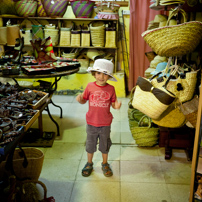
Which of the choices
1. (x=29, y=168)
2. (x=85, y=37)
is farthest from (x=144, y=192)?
(x=85, y=37)

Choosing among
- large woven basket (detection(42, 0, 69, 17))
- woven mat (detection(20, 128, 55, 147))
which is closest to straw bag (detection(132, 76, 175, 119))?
woven mat (detection(20, 128, 55, 147))

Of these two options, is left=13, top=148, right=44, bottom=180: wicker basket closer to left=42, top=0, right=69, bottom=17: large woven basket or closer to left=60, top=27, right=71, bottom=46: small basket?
left=60, top=27, right=71, bottom=46: small basket

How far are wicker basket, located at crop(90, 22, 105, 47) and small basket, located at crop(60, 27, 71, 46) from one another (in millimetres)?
473

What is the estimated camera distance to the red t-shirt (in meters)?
2.41

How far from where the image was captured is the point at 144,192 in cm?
236

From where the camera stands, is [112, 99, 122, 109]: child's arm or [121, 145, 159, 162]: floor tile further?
[121, 145, 159, 162]: floor tile

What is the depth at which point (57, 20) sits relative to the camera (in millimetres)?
5617

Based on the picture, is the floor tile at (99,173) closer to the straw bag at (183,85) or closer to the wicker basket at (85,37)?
the straw bag at (183,85)

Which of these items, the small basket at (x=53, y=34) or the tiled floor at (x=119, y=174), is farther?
the small basket at (x=53, y=34)

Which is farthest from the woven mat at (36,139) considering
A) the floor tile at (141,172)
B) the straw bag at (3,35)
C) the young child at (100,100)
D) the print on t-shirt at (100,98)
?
the straw bag at (3,35)

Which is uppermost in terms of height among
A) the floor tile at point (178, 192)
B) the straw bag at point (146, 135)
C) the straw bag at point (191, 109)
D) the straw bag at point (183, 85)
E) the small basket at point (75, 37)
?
A: the small basket at point (75, 37)

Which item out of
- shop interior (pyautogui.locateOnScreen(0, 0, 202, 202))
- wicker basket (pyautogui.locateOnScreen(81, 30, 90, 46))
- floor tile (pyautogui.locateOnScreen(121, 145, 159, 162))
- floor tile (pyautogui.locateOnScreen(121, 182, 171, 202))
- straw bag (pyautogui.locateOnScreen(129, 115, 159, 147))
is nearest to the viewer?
shop interior (pyautogui.locateOnScreen(0, 0, 202, 202))

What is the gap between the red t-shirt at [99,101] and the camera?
241 cm

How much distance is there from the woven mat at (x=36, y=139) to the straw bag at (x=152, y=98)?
130cm
